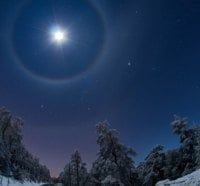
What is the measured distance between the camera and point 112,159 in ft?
97.3

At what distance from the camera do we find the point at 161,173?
1676 inches

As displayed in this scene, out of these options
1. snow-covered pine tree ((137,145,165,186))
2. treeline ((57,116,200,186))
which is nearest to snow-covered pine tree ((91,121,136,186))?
treeline ((57,116,200,186))

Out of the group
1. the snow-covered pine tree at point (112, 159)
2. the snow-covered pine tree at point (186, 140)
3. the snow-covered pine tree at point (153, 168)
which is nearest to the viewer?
the snow-covered pine tree at point (112, 159)

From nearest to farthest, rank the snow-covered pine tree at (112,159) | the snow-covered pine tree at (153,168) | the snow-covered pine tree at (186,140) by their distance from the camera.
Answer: the snow-covered pine tree at (112,159) → the snow-covered pine tree at (186,140) → the snow-covered pine tree at (153,168)

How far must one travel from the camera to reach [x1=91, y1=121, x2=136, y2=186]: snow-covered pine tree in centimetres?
2783

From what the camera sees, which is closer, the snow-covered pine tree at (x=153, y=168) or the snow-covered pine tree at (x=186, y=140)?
the snow-covered pine tree at (x=186, y=140)

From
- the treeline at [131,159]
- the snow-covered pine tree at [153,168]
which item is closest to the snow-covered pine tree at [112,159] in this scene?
the treeline at [131,159]

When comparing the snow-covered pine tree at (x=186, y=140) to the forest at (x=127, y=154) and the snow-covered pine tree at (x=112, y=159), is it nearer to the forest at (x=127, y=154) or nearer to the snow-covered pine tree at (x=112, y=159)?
the forest at (x=127, y=154)

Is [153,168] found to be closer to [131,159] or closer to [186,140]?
[186,140]

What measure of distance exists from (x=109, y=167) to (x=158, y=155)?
18630mm

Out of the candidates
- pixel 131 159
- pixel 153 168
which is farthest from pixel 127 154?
pixel 153 168

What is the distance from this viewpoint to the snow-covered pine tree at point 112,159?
91.3 ft

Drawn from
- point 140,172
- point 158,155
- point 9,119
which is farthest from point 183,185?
point 9,119

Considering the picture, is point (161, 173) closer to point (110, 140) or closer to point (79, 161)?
point (110, 140)
